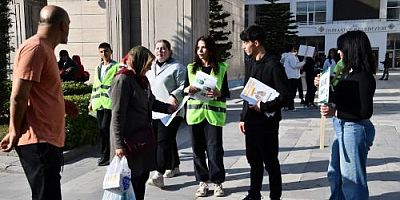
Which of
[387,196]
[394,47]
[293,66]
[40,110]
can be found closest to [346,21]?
[394,47]

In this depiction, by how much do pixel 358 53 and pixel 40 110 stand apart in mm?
2671

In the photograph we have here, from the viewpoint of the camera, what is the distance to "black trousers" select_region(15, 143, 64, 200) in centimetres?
290

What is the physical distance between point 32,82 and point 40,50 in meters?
0.22

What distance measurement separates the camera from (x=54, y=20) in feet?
9.66

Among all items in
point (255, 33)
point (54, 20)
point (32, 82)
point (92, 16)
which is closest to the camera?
point (32, 82)

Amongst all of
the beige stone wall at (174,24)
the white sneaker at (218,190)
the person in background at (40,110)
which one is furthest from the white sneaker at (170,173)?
the beige stone wall at (174,24)

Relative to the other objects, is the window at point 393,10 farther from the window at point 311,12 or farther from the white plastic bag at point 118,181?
the white plastic bag at point 118,181

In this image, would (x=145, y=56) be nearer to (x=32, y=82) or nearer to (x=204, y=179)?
(x=32, y=82)

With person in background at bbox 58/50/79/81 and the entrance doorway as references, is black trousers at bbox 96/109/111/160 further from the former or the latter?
the entrance doorway

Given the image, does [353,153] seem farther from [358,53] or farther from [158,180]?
[158,180]

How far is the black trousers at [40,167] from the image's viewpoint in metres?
2.90

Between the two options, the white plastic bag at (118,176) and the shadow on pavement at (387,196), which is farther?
the shadow on pavement at (387,196)

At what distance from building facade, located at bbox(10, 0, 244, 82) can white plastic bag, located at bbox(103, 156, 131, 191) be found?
19.9 feet

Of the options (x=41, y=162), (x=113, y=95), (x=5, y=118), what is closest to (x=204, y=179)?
(x=113, y=95)
